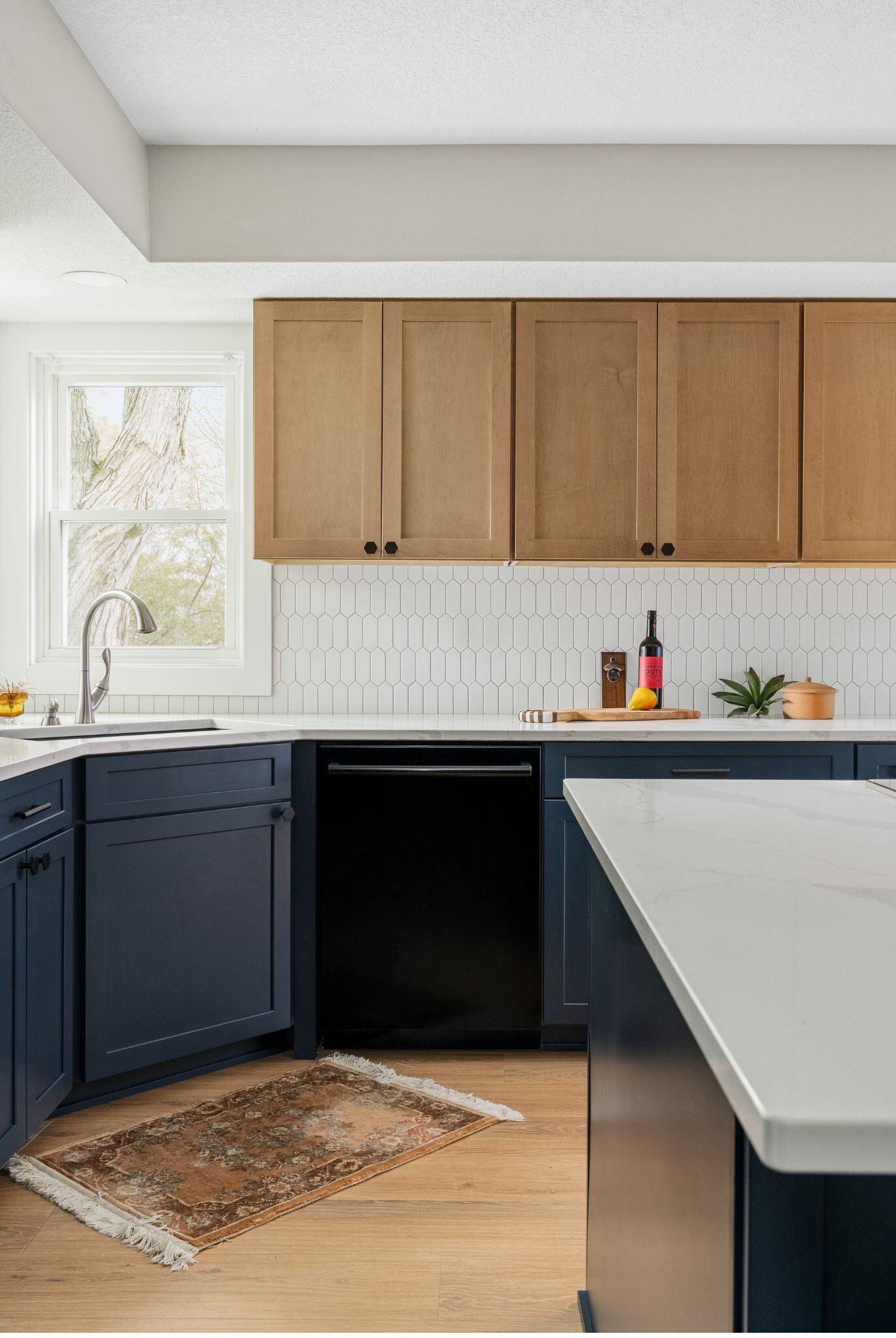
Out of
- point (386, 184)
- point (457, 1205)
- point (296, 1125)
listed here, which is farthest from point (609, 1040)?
point (386, 184)

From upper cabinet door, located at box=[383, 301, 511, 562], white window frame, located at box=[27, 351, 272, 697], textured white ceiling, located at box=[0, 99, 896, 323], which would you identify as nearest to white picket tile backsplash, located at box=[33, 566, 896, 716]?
white window frame, located at box=[27, 351, 272, 697]

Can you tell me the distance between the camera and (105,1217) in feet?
6.64

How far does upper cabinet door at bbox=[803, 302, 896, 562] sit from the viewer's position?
3160mm

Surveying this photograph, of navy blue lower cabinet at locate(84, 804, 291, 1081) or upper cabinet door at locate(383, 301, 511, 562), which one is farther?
upper cabinet door at locate(383, 301, 511, 562)

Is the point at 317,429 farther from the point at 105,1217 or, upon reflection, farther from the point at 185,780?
the point at 105,1217

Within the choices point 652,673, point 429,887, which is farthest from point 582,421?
point 429,887

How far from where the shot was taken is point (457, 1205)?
2105 mm

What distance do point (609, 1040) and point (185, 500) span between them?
104 inches

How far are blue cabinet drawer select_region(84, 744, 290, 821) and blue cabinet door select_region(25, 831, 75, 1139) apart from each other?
15cm

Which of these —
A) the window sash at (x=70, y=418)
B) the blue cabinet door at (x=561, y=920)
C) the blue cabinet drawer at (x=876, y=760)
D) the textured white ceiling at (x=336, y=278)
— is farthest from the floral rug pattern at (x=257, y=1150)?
the textured white ceiling at (x=336, y=278)

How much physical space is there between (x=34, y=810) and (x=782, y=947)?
6.18ft

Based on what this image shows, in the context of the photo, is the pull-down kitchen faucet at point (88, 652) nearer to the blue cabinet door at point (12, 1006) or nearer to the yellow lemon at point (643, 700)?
the blue cabinet door at point (12, 1006)

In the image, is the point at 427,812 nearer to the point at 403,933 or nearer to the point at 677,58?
the point at 403,933

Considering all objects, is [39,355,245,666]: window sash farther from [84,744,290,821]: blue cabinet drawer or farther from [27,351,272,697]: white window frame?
[84,744,290,821]: blue cabinet drawer
